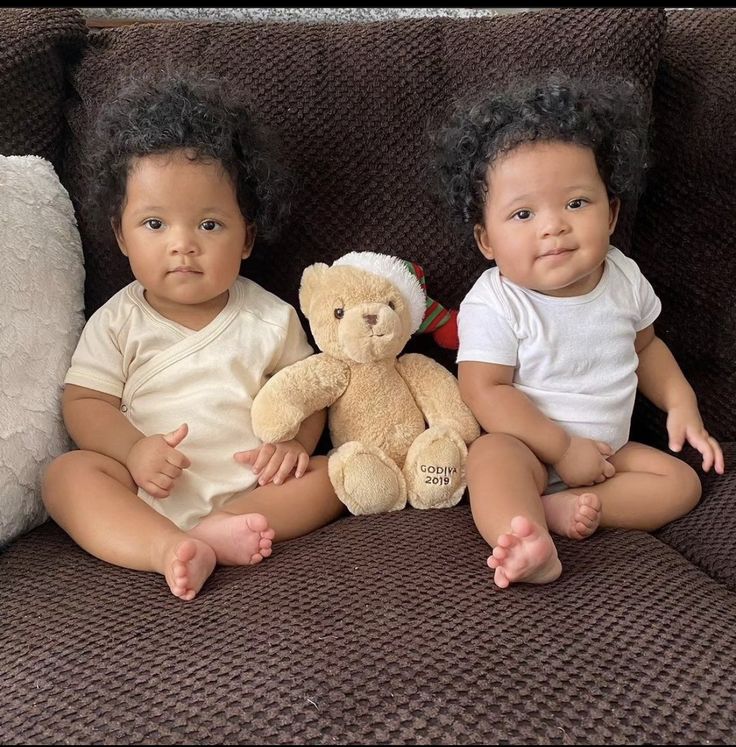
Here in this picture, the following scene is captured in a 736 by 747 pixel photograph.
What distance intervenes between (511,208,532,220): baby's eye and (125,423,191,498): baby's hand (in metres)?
0.56

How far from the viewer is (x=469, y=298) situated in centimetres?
129

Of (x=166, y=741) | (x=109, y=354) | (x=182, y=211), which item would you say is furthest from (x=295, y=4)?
(x=166, y=741)

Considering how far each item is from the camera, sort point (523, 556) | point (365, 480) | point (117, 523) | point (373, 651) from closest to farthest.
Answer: point (373, 651) < point (523, 556) < point (117, 523) < point (365, 480)

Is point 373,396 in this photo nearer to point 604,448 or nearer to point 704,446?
point 604,448

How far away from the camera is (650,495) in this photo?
1.20 metres

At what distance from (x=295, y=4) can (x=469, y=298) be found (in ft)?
2.36

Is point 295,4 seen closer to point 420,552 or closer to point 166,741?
point 420,552

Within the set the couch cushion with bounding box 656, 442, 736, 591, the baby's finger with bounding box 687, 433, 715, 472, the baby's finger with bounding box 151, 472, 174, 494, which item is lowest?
the couch cushion with bounding box 656, 442, 736, 591

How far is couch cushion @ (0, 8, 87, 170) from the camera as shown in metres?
1.30

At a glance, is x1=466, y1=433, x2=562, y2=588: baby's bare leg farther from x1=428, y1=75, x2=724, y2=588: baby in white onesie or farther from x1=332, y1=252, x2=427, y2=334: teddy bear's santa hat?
x1=332, y1=252, x2=427, y2=334: teddy bear's santa hat

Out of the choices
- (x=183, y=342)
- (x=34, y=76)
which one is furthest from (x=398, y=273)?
(x=34, y=76)

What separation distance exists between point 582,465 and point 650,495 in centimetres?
11

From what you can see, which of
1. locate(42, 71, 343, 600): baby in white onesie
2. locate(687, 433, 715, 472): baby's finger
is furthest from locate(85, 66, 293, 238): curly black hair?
locate(687, 433, 715, 472): baby's finger

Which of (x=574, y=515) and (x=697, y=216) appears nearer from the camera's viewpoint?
(x=574, y=515)
